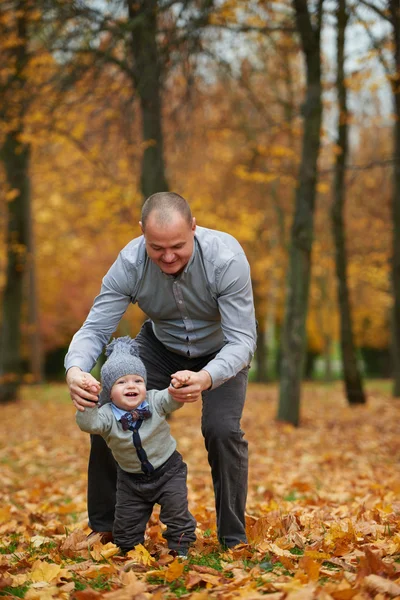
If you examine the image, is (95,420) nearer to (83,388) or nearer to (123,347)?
(83,388)

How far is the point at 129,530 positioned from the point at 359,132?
23.4 meters

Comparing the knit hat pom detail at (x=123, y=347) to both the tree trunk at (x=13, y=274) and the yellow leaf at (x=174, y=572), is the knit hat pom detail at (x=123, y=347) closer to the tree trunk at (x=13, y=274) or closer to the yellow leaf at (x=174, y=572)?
the yellow leaf at (x=174, y=572)

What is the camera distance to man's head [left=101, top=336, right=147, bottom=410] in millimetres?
3996

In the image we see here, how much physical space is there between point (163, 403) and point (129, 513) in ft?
2.31

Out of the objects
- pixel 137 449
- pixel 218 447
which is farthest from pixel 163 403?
pixel 218 447

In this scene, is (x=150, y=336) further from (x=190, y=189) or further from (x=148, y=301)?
(x=190, y=189)

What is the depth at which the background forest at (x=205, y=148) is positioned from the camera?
1109 cm

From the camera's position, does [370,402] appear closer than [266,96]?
Yes

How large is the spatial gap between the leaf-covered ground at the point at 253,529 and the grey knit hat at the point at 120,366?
96 centimetres

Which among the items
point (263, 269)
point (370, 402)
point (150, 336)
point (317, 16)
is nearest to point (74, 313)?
point (263, 269)

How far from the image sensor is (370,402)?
1623 cm

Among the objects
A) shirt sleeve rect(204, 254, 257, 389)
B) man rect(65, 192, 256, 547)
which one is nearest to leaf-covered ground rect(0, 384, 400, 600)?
man rect(65, 192, 256, 547)

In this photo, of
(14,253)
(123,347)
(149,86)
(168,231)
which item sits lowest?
(123,347)

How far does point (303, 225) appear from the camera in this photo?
38.3ft
